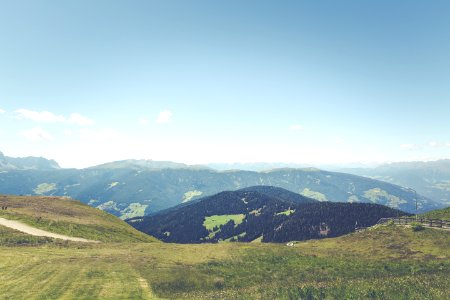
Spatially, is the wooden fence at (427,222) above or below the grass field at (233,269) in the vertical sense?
above

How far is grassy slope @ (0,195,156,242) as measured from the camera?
83.2m

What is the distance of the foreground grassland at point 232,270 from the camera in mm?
36250

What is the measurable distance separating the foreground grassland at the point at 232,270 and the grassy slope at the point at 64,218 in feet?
56.3

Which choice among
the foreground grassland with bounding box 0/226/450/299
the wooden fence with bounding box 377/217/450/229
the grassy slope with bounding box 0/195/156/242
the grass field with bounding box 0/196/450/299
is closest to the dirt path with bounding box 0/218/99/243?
the grassy slope with bounding box 0/195/156/242

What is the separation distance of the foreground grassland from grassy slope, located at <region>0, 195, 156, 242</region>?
17161 millimetres

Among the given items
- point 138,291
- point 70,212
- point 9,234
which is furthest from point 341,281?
point 70,212

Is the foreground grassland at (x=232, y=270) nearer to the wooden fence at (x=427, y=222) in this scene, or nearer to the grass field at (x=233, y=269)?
the grass field at (x=233, y=269)

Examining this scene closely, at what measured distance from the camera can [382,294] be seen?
35344 mm

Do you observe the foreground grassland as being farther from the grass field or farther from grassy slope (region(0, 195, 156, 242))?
grassy slope (region(0, 195, 156, 242))

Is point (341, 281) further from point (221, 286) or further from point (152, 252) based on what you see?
point (152, 252)

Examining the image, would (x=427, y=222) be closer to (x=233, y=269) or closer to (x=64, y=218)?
(x=233, y=269)

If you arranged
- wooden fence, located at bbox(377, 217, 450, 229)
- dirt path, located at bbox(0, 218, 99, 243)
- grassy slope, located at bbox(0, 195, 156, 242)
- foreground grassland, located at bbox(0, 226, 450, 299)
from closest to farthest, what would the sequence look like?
foreground grassland, located at bbox(0, 226, 450, 299), wooden fence, located at bbox(377, 217, 450, 229), dirt path, located at bbox(0, 218, 99, 243), grassy slope, located at bbox(0, 195, 156, 242)

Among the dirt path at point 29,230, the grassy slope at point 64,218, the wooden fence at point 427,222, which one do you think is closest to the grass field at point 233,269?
the wooden fence at point 427,222

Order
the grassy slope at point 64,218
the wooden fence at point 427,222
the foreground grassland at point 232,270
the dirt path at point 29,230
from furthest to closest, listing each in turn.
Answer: the grassy slope at point 64,218
the dirt path at point 29,230
the wooden fence at point 427,222
the foreground grassland at point 232,270
